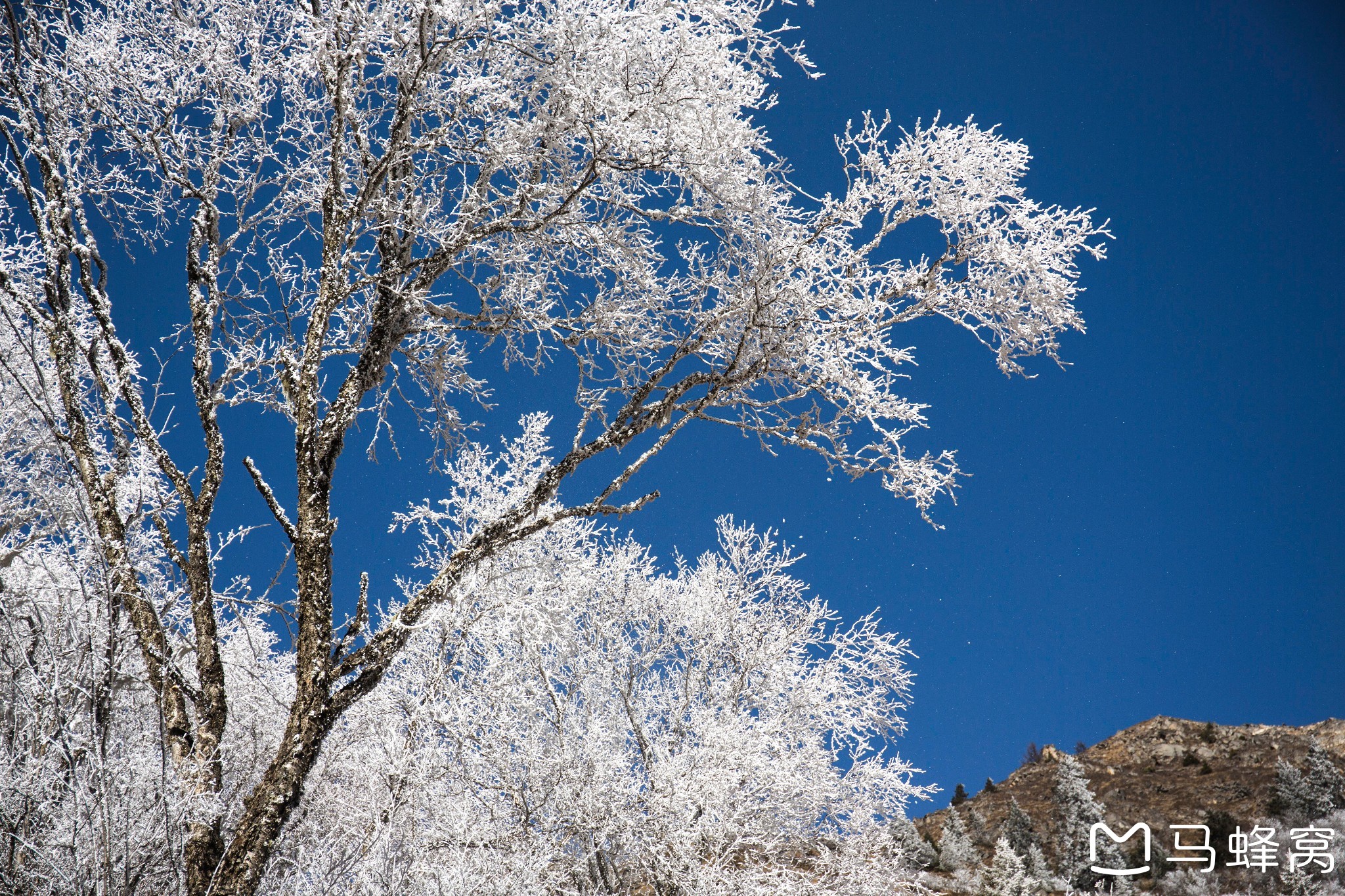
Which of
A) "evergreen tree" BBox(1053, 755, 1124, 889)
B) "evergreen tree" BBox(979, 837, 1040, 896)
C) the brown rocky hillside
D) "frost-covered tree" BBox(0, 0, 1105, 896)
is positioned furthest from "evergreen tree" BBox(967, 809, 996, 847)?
"frost-covered tree" BBox(0, 0, 1105, 896)

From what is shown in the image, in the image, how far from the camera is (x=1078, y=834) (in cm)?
2600

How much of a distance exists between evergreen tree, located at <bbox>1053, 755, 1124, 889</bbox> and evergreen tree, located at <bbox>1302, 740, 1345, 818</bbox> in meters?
6.07

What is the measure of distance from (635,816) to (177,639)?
225 inches

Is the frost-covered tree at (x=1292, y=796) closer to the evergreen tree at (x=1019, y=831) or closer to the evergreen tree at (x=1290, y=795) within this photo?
the evergreen tree at (x=1290, y=795)

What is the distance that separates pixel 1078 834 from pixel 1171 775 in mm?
9039

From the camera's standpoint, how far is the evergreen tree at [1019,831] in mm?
26906

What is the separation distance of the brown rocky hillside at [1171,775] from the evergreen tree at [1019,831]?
0.90 m

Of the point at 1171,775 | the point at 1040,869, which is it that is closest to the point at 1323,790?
the point at 1171,775

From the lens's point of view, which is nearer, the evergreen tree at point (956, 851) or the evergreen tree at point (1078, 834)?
the evergreen tree at point (1078, 834)

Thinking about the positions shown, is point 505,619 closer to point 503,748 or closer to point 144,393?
point 144,393

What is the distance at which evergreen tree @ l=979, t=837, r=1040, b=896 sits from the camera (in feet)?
64.0

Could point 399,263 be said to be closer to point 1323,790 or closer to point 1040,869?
point 1040,869

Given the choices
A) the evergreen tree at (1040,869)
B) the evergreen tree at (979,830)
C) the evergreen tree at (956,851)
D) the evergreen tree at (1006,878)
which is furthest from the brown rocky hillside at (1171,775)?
the evergreen tree at (1006,878)

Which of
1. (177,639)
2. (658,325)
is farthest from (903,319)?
(177,639)
